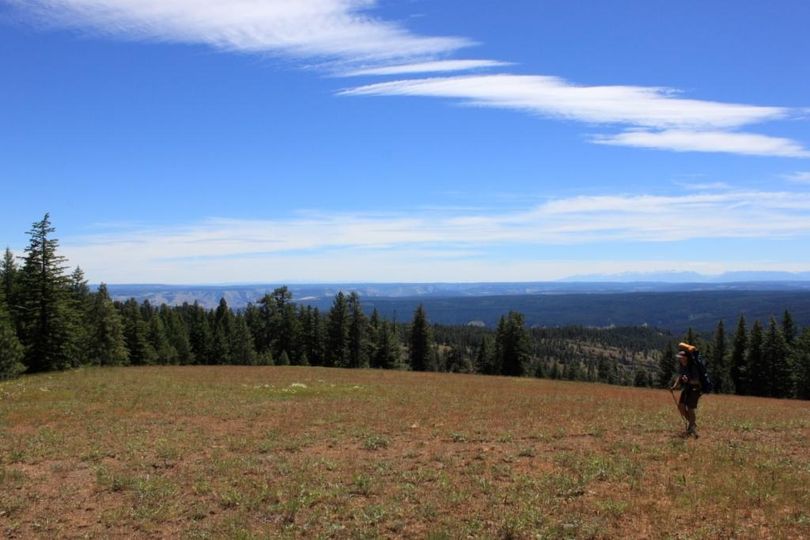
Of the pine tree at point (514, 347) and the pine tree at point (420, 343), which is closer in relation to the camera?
the pine tree at point (514, 347)

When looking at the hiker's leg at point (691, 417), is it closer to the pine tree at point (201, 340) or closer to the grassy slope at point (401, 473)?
the grassy slope at point (401, 473)

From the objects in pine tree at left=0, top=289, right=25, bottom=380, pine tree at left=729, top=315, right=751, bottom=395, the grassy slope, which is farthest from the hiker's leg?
pine tree at left=729, top=315, right=751, bottom=395

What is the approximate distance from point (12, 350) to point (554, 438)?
156 feet

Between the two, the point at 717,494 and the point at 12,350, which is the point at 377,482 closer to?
the point at 717,494

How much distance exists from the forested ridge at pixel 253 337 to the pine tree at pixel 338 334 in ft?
0.55

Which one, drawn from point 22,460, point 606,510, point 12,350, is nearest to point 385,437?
point 606,510

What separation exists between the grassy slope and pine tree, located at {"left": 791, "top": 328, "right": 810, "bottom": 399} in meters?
56.7

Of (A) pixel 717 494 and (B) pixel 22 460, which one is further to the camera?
(B) pixel 22 460

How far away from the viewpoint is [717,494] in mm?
10922

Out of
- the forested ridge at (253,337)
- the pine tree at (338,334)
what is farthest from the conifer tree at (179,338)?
the pine tree at (338,334)

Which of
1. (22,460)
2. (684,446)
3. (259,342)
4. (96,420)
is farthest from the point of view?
(259,342)

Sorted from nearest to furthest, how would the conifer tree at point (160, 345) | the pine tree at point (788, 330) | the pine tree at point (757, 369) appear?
1. the pine tree at point (757, 369)
2. the pine tree at point (788, 330)
3. the conifer tree at point (160, 345)

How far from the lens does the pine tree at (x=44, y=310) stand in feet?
159

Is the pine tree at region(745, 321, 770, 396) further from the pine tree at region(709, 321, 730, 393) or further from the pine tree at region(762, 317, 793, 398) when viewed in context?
the pine tree at region(709, 321, 730, 393)
